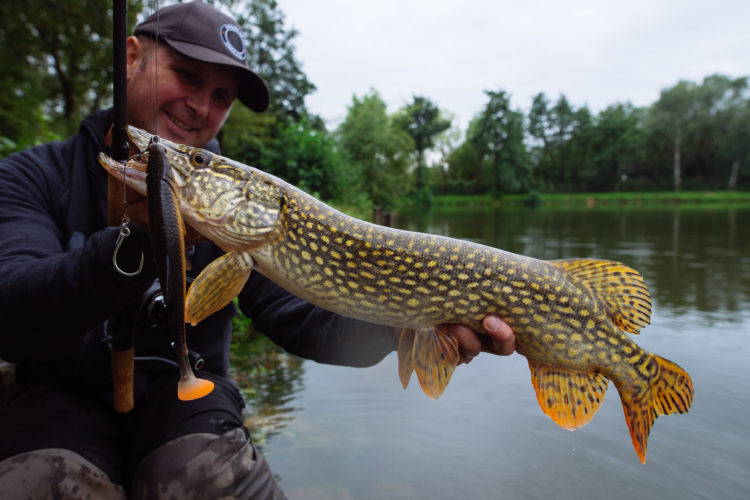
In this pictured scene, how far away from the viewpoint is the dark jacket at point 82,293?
1.49 meters

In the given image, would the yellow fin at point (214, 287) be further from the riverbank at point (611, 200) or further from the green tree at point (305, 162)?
the riverbank at point (611, 200)

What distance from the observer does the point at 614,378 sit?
1.92m

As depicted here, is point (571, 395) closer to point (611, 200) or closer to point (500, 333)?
point (500, 333)

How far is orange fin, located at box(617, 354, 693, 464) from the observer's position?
1.90 metres

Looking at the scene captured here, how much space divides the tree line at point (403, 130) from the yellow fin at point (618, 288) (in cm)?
508

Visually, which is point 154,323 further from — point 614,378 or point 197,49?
point 614,378

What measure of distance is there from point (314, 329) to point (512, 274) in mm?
962

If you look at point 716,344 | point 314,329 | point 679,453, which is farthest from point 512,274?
point 716,344

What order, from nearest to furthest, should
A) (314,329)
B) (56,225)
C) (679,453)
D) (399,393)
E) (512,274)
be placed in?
(512,274) < (56,225) < (314,329) < (679,453) < (399,393)

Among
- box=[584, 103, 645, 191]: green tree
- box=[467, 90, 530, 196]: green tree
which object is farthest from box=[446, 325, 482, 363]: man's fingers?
box=[584, 103, 645, 191]: green tree

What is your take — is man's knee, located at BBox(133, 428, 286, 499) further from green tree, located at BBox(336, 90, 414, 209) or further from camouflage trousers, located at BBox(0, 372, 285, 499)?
green tree, located at BBox(336, 90, 414, 209)

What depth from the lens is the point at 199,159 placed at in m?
1.70

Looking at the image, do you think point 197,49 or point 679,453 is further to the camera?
point 679,453

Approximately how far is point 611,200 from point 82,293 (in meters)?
49.8
